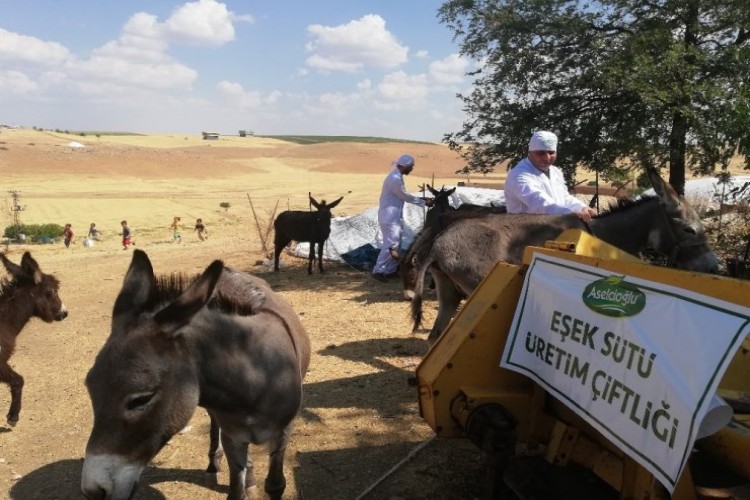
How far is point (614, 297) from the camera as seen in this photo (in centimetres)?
251

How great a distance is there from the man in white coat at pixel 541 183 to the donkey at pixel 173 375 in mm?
3302

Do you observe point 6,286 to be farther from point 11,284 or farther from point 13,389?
point 13,389

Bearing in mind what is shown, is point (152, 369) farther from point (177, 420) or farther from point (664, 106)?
point (664, 106)

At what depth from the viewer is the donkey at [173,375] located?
2.40 meters

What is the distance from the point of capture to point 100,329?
8539 mm

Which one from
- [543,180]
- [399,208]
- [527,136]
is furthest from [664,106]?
[399,208]

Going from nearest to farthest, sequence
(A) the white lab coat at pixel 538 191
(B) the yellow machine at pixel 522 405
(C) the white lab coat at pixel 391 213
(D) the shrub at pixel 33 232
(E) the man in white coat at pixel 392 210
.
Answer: (B) the yellow machine at pixel 522 405
(A) the white lab coat at pixel 538 191
(E) the man in white coat at pixel 392 210
(C) the white lab coat at pixel 391 213
(D) the shrub at pixel 33 232

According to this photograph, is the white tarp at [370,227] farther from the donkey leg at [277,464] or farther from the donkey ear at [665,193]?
the donkey leg at [277,464]

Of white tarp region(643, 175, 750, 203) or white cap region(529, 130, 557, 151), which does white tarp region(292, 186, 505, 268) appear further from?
white cap region(529, 130, 557, 151)

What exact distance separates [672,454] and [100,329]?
27.3 ft

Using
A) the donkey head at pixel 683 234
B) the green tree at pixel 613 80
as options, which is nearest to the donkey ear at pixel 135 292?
the donkey head at pixel 683 234

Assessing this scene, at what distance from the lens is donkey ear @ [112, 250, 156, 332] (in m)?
2.60

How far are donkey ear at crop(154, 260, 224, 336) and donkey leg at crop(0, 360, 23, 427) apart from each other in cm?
399

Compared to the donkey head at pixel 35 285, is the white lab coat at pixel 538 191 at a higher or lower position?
higher
